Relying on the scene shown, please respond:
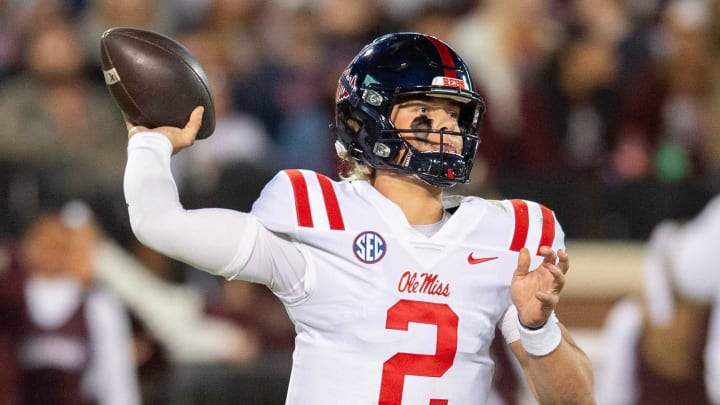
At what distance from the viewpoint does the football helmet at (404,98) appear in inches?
121

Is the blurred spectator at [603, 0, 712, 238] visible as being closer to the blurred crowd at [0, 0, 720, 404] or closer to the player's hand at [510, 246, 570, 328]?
the blurred crowd at [0, 0, 720, 404]

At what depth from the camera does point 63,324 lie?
6332mm

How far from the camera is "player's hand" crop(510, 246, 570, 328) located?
2.92 metres

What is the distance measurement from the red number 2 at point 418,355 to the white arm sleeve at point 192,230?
0.28 metres

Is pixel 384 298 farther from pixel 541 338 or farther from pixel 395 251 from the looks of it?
pixel 541 338

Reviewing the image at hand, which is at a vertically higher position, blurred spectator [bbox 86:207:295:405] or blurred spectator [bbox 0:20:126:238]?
blurred spectator [bbox 0:20:126:238]

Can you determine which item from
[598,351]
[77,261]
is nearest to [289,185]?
[77,261]

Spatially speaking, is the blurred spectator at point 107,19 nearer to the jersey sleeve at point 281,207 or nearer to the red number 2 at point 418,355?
the jersey sleeve at point 281,207

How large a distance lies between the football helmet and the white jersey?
0.39 feet

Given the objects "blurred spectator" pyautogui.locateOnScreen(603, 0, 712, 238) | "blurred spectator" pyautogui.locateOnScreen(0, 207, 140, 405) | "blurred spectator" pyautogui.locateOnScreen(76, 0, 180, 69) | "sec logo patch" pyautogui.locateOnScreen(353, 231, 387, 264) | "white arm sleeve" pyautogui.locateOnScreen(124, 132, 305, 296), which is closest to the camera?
"white arm sleeve" pyautogui.locateOnScreen(124, 132, 305, 296)

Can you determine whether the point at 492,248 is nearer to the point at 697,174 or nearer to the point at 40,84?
the point at 697,174

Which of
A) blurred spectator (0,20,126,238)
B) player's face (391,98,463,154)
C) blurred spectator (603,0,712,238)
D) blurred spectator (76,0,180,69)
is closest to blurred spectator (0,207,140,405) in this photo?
blurred spectator (0,20,126,238)

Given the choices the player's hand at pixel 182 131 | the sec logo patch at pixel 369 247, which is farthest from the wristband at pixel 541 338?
the player's hand at pixel 182 131

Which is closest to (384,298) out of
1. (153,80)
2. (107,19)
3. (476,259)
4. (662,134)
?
(476,259)
